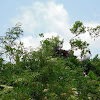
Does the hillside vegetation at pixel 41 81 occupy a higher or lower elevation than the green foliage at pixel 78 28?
lower

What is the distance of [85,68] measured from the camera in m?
13.8

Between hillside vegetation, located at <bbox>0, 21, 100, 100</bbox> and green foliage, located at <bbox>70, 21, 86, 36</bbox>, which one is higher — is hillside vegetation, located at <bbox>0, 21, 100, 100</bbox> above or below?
below

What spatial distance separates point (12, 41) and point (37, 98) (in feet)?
16.5

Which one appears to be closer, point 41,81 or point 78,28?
point 41,81

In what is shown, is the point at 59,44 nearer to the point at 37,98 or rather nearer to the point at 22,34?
the point at 22,34

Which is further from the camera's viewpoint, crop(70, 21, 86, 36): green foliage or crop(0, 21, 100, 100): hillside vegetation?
crop(70, 21, 86, 36): green foliage

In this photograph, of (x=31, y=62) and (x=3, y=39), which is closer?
(x=31, y=62)

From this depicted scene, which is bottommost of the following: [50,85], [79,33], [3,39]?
[50,85]

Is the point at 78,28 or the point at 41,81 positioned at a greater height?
the point at 78,28

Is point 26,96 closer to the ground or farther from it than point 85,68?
closer to the ground

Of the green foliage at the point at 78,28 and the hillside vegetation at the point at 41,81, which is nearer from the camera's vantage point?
the hillside vegetation at the point at 41,81

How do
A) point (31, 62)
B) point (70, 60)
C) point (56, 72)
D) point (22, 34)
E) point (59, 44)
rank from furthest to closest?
point (59, 44) < point (70, 60) < point (22, 34) < point (31, 62) < point (56, 72)

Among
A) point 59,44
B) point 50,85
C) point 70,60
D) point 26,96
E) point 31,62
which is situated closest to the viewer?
point 26,96

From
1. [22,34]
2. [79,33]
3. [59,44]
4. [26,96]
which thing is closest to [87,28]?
[79,33]
